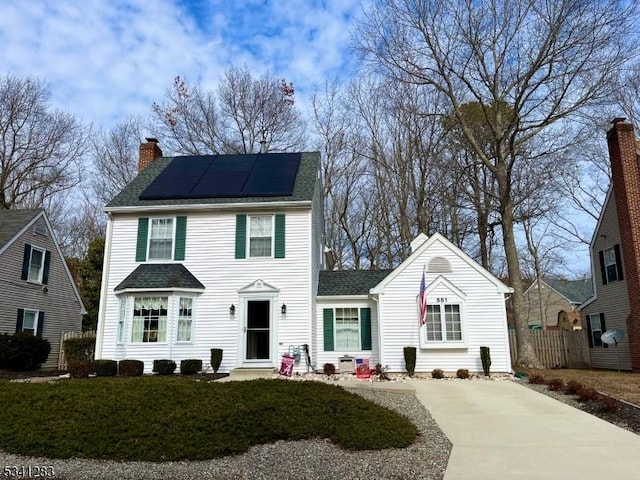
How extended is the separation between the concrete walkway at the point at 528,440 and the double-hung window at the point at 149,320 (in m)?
8.58

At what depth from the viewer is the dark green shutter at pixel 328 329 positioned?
629 inches

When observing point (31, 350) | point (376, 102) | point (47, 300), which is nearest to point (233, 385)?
point (31, 350)

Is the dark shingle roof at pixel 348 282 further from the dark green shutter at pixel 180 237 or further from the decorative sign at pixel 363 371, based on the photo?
the dark green shutter at pixel 180 237

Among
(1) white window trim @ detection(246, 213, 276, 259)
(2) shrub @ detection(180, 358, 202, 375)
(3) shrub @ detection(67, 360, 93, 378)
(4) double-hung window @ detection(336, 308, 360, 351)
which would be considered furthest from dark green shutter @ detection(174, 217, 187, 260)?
(4) double-hung window @ detection(336, 308, 360, 351)

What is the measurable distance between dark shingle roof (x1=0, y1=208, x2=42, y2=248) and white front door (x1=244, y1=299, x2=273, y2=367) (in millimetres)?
10781

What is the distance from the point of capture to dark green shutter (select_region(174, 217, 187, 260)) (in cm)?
1573

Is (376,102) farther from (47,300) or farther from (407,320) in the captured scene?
(47,300)

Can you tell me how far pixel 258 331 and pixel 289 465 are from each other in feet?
34.5

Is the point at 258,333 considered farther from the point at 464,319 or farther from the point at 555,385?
the point at 555,385

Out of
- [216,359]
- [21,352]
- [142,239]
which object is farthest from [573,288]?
[21,352]

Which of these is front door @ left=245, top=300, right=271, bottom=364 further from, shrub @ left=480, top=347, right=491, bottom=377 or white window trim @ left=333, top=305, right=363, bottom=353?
shrub @ left=480, top=347, right=491, bottom=377

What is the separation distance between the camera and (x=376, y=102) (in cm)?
2688

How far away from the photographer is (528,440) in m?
6.56

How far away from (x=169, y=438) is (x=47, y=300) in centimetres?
1825
